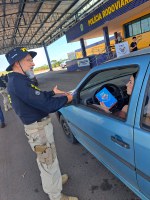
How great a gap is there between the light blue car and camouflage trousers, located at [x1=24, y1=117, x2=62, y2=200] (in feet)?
1.85

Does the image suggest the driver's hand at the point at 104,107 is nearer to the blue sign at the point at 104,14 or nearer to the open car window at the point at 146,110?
the open car window at the point at 146,110

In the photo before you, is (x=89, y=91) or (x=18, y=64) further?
(x=89, y=91)

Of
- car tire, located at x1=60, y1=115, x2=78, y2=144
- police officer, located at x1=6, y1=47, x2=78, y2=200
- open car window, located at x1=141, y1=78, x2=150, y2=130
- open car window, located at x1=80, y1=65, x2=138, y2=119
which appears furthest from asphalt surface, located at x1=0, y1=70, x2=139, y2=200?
open car window, located at x1=141, y1=78, x2=150, y2=130

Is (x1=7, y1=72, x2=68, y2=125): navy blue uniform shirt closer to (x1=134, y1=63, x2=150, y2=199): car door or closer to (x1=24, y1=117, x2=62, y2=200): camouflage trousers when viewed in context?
(x1=24, y1=117, x2=62, y2=200): camouflage trousers

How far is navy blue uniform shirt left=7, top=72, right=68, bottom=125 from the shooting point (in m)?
2.14

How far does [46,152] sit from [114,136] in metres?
0.84

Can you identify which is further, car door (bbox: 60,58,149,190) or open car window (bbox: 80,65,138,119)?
open car window (bbox: 80,65,138,119)

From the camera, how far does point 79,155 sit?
12.1ft

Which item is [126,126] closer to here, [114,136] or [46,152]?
[114,136]

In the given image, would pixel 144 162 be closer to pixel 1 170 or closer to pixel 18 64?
pixel 18 64

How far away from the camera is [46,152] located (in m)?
2.38

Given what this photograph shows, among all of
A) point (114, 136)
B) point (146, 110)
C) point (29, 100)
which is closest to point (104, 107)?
point (114, 136)

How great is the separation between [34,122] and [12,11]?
18.0 meters

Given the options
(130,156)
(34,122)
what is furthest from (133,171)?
(34,122)
